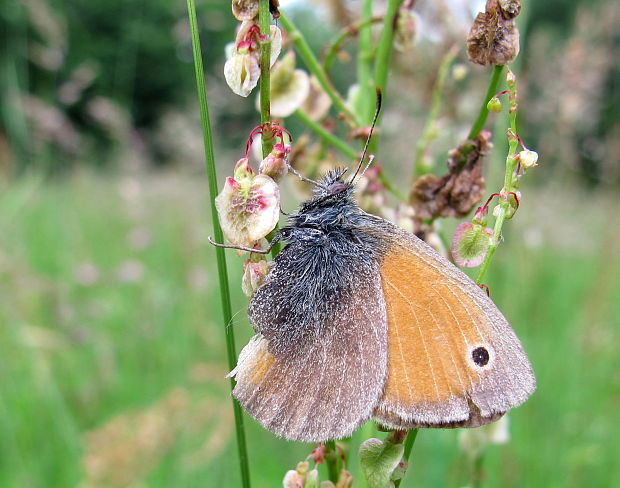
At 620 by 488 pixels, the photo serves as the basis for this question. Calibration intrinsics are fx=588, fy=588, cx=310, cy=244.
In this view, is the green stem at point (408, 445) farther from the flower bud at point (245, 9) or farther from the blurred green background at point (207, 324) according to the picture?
the flower bud at point (245, 9)

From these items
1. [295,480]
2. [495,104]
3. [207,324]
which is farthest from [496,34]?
[207,324]

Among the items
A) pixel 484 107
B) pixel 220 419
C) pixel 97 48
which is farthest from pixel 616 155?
pixel 97 48

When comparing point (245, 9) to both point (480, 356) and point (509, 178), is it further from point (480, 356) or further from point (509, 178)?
point (480, 356)

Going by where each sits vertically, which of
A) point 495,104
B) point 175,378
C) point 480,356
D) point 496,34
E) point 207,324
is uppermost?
point 496,34

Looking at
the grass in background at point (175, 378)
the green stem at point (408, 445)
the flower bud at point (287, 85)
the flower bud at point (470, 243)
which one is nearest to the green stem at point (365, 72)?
the flower bud at point (287, 85)

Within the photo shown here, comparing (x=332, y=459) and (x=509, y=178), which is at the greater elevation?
(x=509, y=178)

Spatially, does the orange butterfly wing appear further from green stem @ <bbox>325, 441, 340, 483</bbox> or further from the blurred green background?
the blurred green background

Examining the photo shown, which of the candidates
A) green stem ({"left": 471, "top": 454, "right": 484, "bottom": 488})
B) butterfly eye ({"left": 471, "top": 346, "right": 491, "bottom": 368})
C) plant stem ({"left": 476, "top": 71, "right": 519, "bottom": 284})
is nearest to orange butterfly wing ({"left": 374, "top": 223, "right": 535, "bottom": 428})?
butterfly eye ({"left": 471, "top": 346, "right": 491, "bottom": 368})

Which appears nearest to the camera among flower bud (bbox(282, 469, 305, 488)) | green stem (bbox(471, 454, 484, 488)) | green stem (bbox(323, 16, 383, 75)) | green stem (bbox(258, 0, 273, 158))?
green stem (bbox(258, 0, 273, 158))
